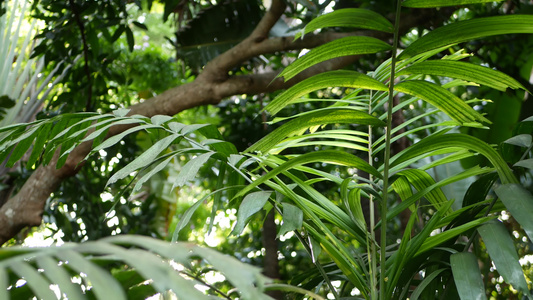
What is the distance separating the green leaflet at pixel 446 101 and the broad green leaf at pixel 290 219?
0.75 feet

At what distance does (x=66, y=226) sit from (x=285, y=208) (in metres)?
1.56

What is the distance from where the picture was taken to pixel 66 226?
6.88 ft

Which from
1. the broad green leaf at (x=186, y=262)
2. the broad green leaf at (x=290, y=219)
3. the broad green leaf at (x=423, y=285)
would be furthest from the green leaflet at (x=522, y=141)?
the broad green leaf at (x=186, y=262)

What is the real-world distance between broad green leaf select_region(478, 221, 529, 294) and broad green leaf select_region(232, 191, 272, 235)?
0.27 meters

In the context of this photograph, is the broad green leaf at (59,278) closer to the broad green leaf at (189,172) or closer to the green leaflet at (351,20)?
the broad green leaf at (189,172)

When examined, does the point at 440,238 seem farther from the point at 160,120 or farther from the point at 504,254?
the point at 160,120

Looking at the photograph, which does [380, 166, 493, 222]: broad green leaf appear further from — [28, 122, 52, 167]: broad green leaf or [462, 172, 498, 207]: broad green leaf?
[28, 122, 52, 167]: broad green leaf

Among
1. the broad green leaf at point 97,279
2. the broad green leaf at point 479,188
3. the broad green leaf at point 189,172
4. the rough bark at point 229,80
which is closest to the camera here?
the broad green leaf at point 97,279

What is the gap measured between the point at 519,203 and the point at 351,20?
1.01 feet

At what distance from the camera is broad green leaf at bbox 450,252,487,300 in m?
0.64

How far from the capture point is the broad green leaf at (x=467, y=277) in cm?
64

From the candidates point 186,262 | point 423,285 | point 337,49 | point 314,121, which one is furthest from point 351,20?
point 186,262

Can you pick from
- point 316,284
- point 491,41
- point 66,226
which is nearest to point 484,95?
point 491,41

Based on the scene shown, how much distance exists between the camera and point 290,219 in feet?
2.37
